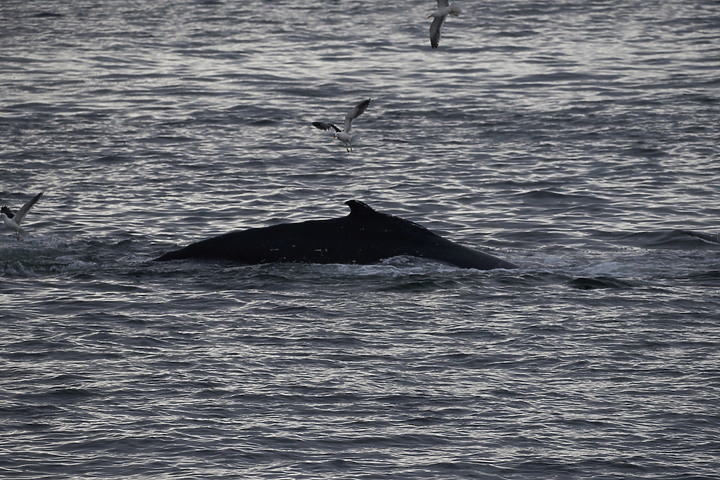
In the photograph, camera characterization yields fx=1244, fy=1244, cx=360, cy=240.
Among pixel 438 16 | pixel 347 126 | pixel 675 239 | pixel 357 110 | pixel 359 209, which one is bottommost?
pixel 675 239

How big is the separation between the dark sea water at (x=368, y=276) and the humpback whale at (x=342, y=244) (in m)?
0.15

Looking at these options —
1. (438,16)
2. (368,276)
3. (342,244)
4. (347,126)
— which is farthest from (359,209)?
(347,126)

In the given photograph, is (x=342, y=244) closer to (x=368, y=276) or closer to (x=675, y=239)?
(x=368, y=276)

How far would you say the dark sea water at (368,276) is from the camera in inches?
358

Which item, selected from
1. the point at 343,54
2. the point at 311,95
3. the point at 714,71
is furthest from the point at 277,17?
the point at 714,71

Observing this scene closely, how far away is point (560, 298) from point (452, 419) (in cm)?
354

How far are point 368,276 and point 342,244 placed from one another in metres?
0.44

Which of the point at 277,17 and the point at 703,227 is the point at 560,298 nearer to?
the point at 703,227

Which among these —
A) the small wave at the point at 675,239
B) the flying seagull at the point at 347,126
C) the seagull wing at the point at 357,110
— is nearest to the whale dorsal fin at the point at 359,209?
the seagull wing at the point at 357,110

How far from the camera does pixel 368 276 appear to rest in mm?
13062

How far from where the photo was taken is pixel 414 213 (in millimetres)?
17797

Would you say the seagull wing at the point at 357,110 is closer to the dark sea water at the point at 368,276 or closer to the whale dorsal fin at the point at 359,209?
the dark sea water at the point at 368,276

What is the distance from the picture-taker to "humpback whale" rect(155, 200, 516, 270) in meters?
12.8

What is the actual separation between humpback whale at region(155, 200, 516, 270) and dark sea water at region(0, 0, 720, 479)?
0.15m
